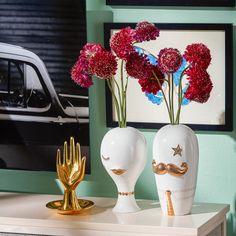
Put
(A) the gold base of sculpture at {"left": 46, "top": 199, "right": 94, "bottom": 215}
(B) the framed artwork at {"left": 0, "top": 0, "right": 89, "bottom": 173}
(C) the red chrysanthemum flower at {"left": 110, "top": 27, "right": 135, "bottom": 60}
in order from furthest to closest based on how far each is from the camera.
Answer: (B) the framed artwork at {"left": 0, "top": 0, "right": 89, "bottom": 173} < (A) the gold base of sculpture at {"left": 46, "top": 199, "right": 94, "bottom": 215} < (C) the red chrysanthemum flower at {"left": 110, "top": 27, "right": 135, "bottom": 60}

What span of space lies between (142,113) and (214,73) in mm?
352

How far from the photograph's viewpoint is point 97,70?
125 inches

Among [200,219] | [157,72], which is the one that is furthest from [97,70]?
[200,219]

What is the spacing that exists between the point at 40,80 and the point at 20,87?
0.31 feet

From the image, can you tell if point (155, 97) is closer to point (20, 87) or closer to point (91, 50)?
point (91, 50)

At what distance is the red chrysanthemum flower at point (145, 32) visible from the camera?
319cm

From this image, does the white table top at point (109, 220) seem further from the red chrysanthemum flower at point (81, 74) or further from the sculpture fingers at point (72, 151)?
the red chrysanthemum flower at point (81, 74)

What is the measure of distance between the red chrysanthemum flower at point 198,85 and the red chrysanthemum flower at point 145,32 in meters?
0.20

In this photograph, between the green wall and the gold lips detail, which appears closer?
the gold lips detail

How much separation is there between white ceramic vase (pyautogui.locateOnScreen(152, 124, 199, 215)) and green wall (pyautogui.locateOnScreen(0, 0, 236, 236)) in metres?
0.34

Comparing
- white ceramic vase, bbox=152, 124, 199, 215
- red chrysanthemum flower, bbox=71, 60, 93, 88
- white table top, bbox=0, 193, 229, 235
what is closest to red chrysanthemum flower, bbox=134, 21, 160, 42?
red chrysanthemum flower, bbox=71, 60, 93, 88

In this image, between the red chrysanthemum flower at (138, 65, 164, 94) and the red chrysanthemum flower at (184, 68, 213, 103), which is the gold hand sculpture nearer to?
the red chrysanthemum flower at (138, 65, 164, 94)

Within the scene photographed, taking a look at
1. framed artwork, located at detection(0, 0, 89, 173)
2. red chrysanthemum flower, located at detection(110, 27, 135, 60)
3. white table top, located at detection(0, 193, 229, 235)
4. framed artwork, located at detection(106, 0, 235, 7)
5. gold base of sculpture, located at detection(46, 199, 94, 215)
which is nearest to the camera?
white table top, located at detection(0, 193, 229, 235)

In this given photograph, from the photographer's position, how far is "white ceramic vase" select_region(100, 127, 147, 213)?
322 centimetres
